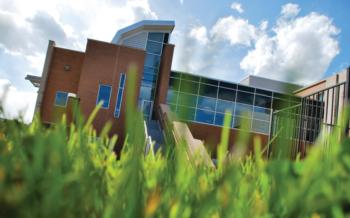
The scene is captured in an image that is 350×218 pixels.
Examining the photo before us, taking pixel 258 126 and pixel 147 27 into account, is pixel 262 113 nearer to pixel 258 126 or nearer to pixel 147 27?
pixel 147 27

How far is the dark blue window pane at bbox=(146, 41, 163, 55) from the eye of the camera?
2434cm

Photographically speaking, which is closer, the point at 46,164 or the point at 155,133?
the point at 46,164

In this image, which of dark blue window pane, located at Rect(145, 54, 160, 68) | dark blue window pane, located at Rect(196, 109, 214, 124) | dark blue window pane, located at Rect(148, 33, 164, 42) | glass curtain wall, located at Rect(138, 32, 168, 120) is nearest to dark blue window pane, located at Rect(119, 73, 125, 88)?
glass curtain wall, located at Rect(138, 32, 168, 120)

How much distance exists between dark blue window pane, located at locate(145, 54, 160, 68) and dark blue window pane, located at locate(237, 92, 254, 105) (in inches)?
270

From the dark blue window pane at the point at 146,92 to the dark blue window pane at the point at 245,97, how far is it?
22.9ft

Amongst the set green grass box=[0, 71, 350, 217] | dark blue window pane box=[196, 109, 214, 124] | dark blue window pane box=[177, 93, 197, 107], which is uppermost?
dark blue window pane box=[196, 109, 214, 124]

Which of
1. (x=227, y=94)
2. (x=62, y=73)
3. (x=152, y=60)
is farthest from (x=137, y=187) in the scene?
(x=227, y=94)

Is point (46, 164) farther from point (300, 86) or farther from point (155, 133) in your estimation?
point (155, 133)

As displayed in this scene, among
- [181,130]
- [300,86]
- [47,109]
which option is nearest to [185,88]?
[181,130]

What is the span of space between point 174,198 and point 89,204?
0.12m

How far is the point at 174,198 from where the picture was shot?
1.65 ft

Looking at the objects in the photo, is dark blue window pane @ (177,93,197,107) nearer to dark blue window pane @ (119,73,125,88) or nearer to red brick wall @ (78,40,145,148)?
red brick wall @ (78,40,145,148)

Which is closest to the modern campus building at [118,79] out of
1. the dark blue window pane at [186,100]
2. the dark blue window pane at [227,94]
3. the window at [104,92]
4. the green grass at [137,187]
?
the window at [104,92]

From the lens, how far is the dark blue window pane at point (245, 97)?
86.1 ft
